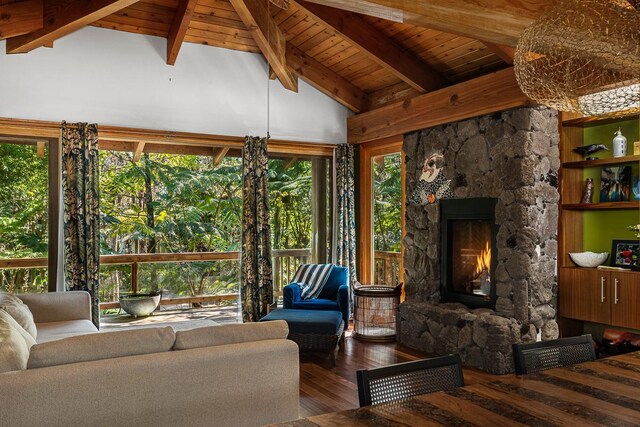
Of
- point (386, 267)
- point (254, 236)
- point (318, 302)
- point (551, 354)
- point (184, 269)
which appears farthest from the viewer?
point (184, 269)

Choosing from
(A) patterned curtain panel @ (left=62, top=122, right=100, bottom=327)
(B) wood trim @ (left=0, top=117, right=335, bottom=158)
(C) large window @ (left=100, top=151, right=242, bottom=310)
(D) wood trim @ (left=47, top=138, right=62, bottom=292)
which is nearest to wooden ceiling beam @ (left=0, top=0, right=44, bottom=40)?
(B) wood trim @ (left=0, top=117, right=335, bottom=158)

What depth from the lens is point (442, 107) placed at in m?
5.34

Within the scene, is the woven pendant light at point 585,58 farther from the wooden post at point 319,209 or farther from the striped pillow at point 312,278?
the wooden post at point 319,209

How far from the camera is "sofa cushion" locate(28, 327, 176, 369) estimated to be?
2330 millimetres

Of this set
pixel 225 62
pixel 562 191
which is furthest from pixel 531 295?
pixel 225 62

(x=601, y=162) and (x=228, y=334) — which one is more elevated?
(x=601, y=162)

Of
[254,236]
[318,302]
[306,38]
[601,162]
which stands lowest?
[318,302]

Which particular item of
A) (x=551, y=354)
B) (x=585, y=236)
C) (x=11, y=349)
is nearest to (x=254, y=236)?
(x=585, y=236)

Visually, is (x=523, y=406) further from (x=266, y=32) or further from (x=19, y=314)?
(x=266, y=32)

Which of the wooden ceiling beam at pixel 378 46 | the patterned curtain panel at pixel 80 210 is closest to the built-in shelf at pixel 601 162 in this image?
the wooden ceiling beam at pixel 378 46

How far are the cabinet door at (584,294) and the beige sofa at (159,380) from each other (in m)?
2.90

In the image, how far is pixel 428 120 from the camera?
552 centimetres

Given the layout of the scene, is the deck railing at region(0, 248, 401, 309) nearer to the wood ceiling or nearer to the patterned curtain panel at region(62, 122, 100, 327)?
the patterned curtain panel at region(62, 122, 100, 327)

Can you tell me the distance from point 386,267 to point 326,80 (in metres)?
2.52
